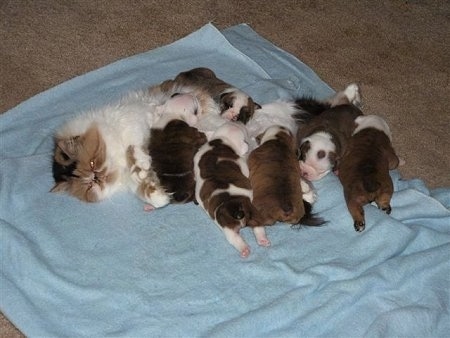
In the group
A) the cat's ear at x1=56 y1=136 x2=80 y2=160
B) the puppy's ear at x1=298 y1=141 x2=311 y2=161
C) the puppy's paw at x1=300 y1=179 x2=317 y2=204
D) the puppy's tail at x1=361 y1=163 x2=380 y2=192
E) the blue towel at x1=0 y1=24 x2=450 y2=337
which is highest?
the cat's ear at x1=56 y1=136 x2=80 y2=160

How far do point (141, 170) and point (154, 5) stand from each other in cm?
133

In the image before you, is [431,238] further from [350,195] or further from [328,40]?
[328,40]

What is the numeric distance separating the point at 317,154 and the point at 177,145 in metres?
0.49

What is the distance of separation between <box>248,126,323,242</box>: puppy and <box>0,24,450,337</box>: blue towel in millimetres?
182

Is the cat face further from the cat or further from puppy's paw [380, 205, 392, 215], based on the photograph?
puppy's paw [380, 205, 392, 215]

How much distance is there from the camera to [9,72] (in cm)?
281

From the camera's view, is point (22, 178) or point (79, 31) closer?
point (22, 178)

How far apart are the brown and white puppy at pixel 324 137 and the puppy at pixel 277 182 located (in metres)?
0.07

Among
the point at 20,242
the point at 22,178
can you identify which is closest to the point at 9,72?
the point at 22,178

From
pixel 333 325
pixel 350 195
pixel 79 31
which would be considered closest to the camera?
pixel 333 325

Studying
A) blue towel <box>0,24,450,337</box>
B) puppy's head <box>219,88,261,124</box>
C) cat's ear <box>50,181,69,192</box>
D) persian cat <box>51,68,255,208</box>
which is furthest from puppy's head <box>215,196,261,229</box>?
cat's ear <box>50,181,69,192</box>

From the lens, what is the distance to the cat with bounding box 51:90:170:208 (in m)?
2.20

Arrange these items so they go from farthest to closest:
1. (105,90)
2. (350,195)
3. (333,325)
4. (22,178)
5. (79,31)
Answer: (79,31) < (105,90) < (22,178) < (350,195) < (333,325)

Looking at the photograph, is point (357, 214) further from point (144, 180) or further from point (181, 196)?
point (144, 180)
